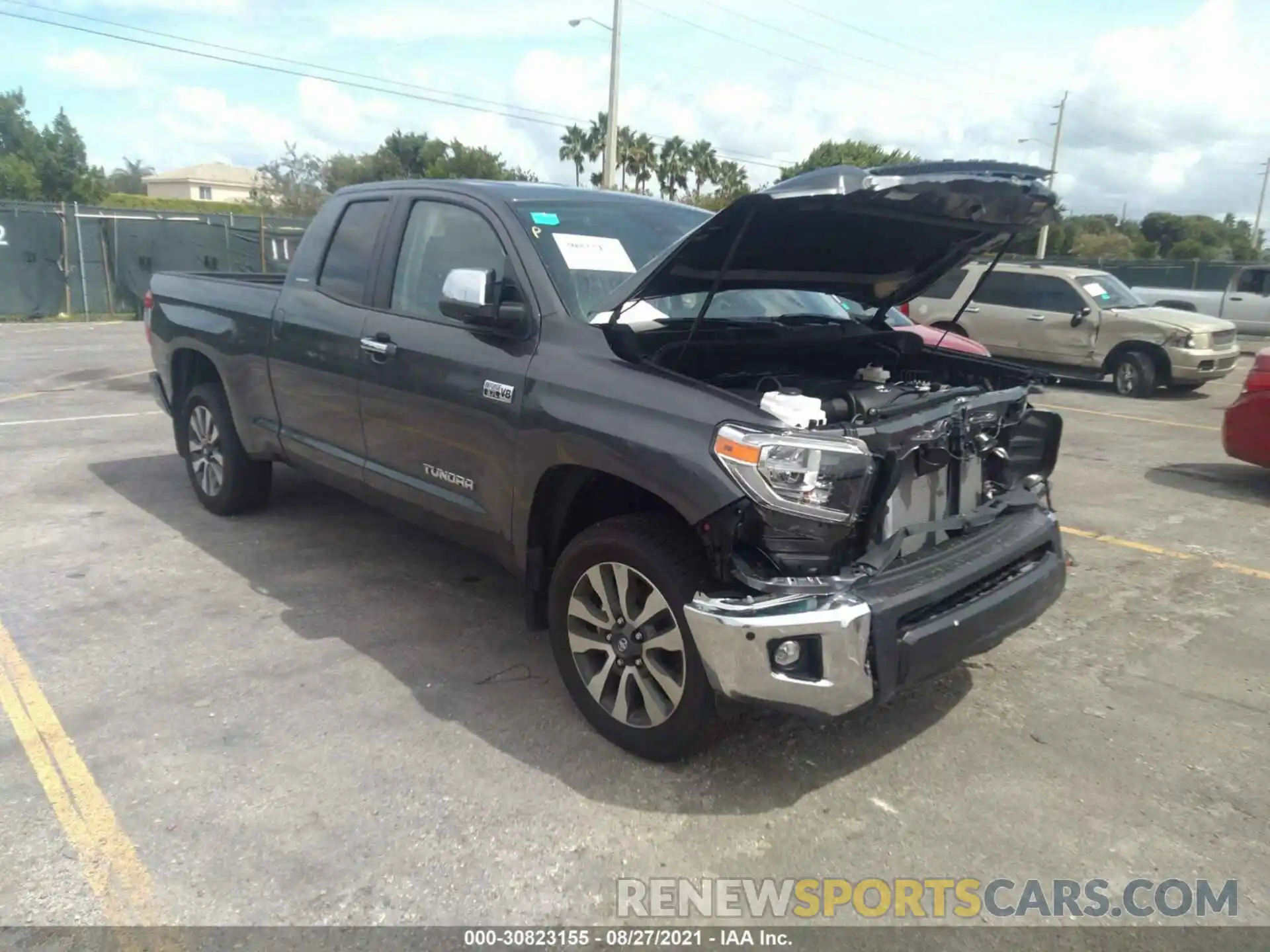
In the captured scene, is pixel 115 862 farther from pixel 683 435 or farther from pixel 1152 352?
pixel 1152 352

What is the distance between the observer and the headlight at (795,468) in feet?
9.60

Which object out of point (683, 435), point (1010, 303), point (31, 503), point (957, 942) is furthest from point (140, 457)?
point (1010, 303)

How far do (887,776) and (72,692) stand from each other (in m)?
3.11

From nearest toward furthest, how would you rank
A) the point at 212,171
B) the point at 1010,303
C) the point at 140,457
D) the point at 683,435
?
1. the point at 683,435
2. the point at 140,457
3. the point at 1010,303
4. the point at 212,171

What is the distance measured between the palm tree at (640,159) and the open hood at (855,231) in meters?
52.7

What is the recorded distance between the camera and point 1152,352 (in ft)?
41.8

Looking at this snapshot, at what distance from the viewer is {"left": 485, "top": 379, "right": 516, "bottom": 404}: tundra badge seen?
3.74m

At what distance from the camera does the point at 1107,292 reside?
13750mm

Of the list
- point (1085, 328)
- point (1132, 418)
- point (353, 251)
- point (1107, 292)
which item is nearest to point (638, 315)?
point (353, 251)

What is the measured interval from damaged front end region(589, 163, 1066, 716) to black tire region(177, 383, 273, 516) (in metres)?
3.20

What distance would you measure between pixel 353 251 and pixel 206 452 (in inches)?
81.8

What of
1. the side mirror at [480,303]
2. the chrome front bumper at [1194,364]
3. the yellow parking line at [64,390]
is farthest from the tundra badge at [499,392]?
the chrome front bumper at [1194,364]

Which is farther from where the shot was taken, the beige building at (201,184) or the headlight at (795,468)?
the beige building at (201,184)

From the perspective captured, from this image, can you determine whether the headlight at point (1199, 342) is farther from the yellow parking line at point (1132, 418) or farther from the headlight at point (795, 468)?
the headlight at point (795, 468)
